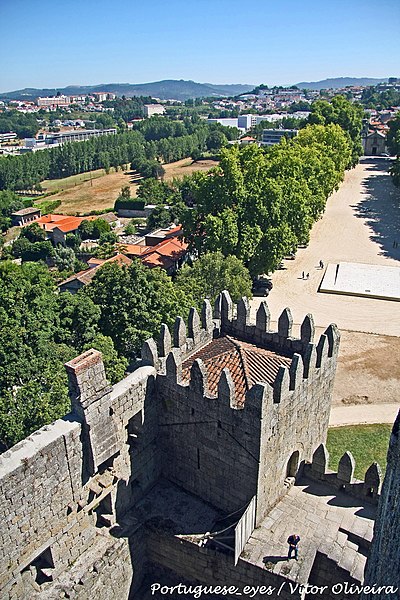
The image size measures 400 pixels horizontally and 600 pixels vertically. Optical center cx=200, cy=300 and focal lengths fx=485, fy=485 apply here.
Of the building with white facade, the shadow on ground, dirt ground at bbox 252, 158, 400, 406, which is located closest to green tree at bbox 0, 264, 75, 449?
dirt ground at bbox 252, 158, 400, 406

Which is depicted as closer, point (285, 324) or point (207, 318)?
point (285, 324)

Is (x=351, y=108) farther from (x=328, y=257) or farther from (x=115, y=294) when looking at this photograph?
(x=115, y=294)

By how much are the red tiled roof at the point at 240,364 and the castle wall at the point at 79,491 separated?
2.11 metres

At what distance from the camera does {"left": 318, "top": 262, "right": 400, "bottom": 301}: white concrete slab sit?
42.6 m

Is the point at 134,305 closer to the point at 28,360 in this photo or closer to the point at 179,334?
the point at 28,360

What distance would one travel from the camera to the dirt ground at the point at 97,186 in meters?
107

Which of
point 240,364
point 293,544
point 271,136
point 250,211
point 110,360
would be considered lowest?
point 293,544

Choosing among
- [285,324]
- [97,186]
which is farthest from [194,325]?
[97,186]

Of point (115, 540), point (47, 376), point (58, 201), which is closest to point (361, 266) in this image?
point (47, 376)

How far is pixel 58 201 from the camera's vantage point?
107250 mm

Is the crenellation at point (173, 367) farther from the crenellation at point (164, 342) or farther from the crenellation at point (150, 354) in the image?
the crenellation at point (164, 342)

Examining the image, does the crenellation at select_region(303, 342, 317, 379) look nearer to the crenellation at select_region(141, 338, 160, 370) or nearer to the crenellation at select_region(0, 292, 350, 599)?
the crenellation at select_region(0, 292, 350, 599)

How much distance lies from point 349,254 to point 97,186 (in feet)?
282

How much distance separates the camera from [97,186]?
124 metres
